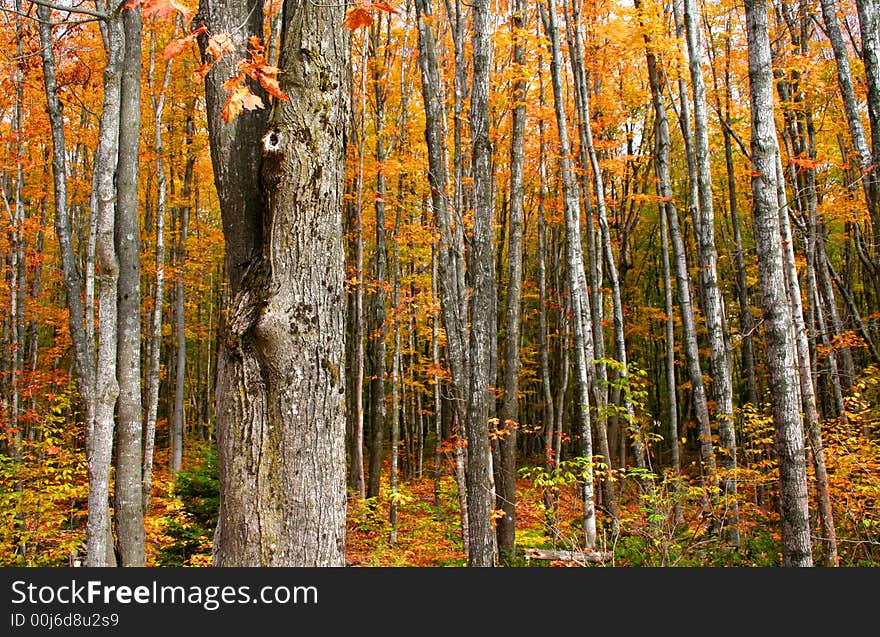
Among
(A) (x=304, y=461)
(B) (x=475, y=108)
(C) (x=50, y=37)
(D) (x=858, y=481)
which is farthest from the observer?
(C) (x=50, y=37)

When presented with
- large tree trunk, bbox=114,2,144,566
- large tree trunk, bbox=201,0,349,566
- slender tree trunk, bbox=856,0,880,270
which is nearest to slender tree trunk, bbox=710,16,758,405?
slender tree trunk, bbox=856,0,880,270

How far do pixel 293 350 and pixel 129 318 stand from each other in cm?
327

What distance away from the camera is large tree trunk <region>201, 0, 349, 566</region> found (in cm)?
264

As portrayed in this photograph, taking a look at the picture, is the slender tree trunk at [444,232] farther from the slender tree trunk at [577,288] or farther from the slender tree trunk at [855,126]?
the slender tree trunk at [855,126]

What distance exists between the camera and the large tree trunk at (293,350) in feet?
8.66

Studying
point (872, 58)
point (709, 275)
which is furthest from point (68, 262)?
Answer: point (872, 58)

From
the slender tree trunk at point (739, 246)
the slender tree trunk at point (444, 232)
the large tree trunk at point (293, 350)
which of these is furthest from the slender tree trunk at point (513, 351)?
the large tree trunk at point (293, 350)

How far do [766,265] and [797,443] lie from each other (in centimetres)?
150

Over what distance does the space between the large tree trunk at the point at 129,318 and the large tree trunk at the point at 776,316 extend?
5.38 metres

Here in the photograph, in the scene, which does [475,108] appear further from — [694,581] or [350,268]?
[350,268]

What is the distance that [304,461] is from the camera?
2.65 metres

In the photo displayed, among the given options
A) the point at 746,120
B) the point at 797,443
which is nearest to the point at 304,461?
the point at 797,443

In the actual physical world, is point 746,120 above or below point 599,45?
below

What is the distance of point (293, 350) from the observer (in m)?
2.66
